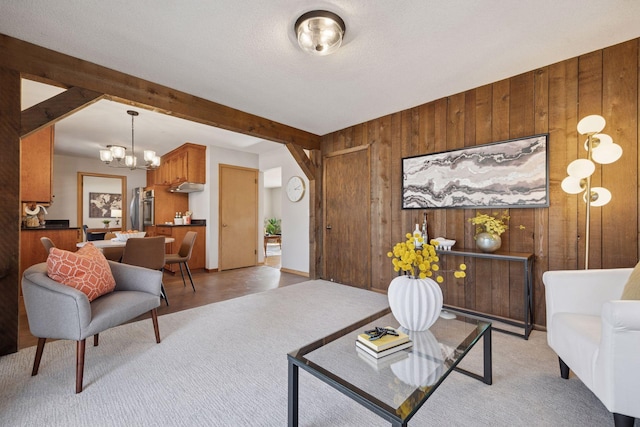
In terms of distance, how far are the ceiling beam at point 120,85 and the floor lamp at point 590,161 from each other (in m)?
3.23

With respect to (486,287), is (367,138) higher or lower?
higher

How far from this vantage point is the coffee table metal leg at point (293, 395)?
48.1 inches

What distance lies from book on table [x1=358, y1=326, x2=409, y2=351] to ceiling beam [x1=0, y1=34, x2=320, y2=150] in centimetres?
287

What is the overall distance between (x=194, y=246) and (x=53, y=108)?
321 centimetres

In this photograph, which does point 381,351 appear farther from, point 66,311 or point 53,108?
point 53,108

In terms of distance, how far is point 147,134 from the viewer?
4.59m

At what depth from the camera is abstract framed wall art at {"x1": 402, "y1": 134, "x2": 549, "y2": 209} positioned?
8.27ft

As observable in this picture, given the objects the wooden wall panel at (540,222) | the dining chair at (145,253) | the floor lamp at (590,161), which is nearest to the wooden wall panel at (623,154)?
the floor lamp at (590,161)

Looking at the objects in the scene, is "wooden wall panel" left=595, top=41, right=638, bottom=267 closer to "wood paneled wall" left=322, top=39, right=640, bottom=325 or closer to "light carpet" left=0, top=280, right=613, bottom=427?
"wood paneled wall" left=322, top=39, right=640, bottom=325

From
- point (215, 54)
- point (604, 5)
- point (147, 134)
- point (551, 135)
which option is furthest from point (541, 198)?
point (147, 134)

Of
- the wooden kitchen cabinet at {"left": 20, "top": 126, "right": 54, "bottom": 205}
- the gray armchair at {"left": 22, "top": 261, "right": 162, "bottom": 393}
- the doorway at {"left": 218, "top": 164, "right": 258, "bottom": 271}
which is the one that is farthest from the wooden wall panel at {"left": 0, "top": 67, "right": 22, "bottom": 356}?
the doorway at {"left": 218, "top": 164, "right": 258, "bottom": 271}

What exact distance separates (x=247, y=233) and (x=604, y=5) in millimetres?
5408

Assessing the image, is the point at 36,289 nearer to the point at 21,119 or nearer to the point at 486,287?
the point at 21,119

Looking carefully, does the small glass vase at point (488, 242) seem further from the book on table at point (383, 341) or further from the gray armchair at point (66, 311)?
the gray armchair at point (66, 311)
